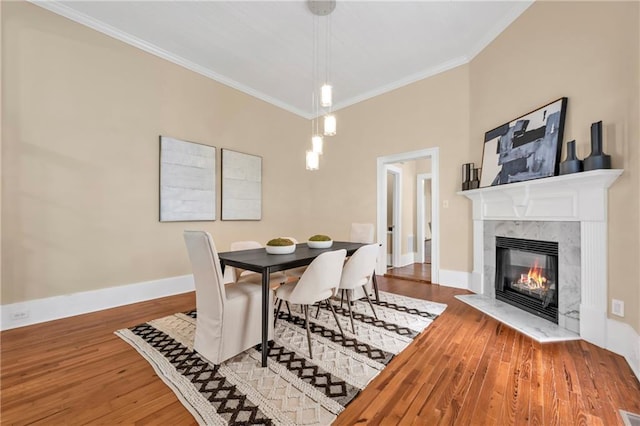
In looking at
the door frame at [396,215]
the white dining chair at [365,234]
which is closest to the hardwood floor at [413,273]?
the door frame at [396,215]

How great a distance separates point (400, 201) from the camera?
5.44 meters

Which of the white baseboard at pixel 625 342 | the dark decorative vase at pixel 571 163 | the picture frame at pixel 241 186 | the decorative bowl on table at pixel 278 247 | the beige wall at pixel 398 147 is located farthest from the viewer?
the picture frame at pixel 241 186

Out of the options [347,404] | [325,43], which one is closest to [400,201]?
[325,43]

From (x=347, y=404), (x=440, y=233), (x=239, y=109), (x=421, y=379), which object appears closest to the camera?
(x=347, y=404)

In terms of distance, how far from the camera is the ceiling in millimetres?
2758

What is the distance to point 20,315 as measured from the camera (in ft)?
8.13

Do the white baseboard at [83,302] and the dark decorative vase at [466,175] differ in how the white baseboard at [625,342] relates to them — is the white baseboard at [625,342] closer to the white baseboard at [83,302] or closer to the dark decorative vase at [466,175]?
the dark decorative vase at [466,175]

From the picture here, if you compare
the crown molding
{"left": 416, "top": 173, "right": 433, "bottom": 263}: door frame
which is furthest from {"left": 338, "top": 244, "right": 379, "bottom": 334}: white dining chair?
{"left": 416, "top": 173, "right": 433, "bottom": 263}: door frame

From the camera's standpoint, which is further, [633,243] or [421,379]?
[633,243]

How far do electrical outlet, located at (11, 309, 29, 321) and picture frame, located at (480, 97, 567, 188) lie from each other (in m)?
5.20

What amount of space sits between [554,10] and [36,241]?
5.61m

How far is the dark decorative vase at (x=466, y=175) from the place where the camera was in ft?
11.6

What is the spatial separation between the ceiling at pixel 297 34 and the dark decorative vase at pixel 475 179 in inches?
64.3

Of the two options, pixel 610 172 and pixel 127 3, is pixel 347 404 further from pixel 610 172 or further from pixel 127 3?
pixel 127 3
